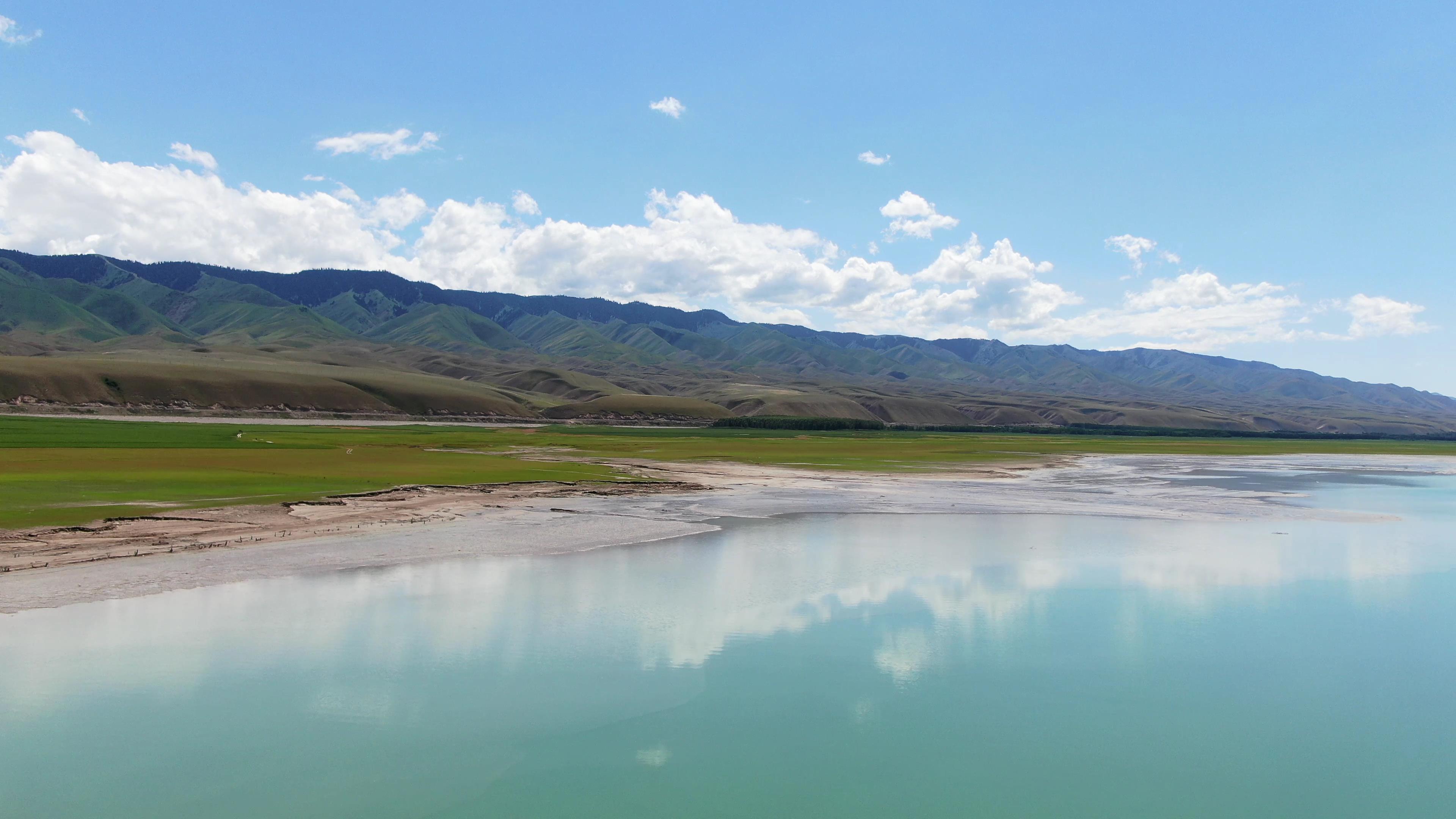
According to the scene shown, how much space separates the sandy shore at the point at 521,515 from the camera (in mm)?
23891

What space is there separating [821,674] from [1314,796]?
788 centimetres

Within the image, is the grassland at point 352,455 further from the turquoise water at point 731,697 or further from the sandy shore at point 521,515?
the turquoise water at point 731,697

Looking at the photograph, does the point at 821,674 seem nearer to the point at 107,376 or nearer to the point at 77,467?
the point at 77,467

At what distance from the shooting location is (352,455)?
66312mm

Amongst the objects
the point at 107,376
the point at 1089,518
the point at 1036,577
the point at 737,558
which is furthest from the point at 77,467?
the point at 107,376

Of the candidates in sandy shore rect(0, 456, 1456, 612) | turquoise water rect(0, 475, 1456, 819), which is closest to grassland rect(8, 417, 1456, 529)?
sandy shore rect(0, 456, 1456, 612)

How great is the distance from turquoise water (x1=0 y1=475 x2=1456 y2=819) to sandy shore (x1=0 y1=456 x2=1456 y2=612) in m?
2.62

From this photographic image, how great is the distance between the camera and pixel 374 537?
3066 centimetres

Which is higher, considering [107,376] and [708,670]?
[107,376]

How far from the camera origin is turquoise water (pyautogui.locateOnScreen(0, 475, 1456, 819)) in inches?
474

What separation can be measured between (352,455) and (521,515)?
3449 centimetres

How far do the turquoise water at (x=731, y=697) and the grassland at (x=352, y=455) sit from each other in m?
15.7

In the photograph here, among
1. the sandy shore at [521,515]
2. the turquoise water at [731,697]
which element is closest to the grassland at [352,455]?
the sandy shore at [521,515]

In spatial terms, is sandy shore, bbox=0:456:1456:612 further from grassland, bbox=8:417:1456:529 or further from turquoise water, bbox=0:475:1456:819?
grassland, bbox=8:417:1456:529
